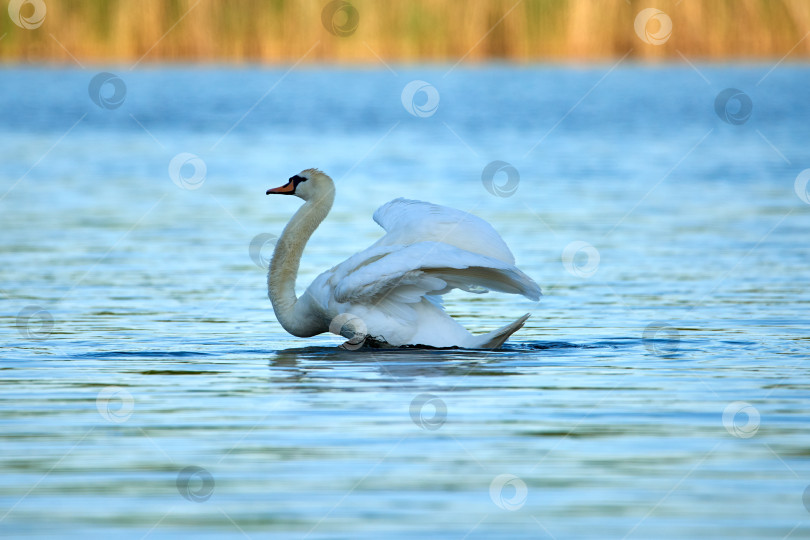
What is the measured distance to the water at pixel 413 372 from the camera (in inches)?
229

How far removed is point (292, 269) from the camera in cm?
1027

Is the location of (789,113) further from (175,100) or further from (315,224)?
(315,224)

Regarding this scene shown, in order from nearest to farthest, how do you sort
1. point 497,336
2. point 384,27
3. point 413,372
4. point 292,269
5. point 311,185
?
1. point 413,372
2. point 497,336
3. point 292,269
4. point 311,185
5. point 384,27

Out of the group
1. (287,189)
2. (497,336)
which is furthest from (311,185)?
(497,336)

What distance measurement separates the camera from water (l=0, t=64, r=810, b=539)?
582cm

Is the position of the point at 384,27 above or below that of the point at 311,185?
above

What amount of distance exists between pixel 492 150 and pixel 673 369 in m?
19.1

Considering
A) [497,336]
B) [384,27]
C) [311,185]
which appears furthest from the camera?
[384,27]

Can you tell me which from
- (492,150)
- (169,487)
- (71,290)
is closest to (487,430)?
(169,487)

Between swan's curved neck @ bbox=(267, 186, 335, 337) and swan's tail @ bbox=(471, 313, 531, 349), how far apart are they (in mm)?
1264

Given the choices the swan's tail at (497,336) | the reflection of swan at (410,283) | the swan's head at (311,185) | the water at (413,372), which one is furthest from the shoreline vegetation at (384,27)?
the swan's tail at (497,336)

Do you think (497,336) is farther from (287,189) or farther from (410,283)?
(287,189)

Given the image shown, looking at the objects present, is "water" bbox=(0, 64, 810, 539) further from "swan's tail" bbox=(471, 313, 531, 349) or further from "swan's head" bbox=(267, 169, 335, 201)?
"swan's head" bbox=(267, 169, 335, 201)

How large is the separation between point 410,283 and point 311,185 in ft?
5.92
